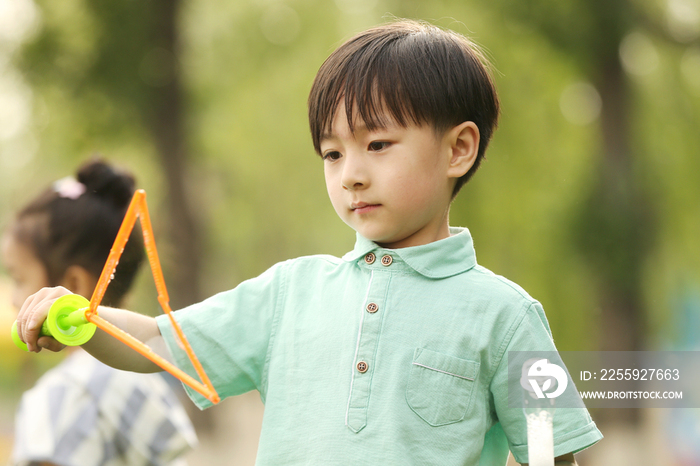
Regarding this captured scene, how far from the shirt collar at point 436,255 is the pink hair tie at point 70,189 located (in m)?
0.76

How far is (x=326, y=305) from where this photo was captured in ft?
3.20

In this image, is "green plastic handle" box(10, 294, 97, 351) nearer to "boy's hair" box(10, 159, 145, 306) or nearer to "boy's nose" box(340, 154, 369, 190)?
"boy's nose" box(340, 154, 369, 190)

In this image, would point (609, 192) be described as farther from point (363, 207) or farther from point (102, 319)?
point (102, 319)

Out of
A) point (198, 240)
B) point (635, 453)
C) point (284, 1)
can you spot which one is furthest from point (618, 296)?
point (284, 1)

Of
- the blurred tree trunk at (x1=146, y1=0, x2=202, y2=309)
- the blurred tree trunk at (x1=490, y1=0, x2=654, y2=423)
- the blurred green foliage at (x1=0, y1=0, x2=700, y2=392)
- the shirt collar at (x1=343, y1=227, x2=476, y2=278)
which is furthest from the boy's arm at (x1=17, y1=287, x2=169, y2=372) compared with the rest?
the blurred tree trunk at (x1=146, y1=0, x2=202, y2=309)

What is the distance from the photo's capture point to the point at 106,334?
2.84ft

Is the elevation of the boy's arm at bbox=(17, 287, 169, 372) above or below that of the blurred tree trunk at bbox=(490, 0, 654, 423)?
below

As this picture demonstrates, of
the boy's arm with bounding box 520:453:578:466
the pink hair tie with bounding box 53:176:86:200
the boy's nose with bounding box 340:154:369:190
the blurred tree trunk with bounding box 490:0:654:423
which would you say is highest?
the blurred tree trunk with bounding box 490:0:654:423

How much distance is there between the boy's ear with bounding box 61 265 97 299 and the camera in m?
1.41

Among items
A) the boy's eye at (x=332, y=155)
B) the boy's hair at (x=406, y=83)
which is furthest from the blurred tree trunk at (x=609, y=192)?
A: the boy's eye at (x=332, y=155)

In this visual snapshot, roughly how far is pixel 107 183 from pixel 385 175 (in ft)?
2.63

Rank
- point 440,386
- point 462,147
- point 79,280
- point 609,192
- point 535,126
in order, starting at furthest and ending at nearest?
point 535,126 → point 609,192 → point 79,280 → point 462,147 → point 440,386

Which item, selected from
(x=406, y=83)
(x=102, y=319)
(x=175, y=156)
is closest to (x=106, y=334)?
(x=102, y=319)

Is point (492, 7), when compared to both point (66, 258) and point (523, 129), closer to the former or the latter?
point (523, 129)
